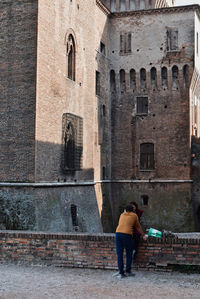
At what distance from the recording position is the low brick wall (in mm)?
8484

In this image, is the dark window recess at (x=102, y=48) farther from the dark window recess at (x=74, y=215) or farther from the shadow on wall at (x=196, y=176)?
the dark window recess at (x=74, y=215)

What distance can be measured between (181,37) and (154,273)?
18.1m

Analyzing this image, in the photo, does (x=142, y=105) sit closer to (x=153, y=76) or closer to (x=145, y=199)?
(x=153, y=76)

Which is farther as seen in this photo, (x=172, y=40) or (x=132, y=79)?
(x=132, y=79)

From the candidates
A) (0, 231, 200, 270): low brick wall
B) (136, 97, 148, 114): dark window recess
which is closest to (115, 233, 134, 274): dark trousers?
(0, 231, 200, 270): low brick wall

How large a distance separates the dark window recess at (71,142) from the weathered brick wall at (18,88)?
240 cm

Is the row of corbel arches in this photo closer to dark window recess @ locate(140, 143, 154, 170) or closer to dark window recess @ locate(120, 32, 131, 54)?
dark window recess @ locate(120, 32, 131, 54)

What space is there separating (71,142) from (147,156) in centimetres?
678

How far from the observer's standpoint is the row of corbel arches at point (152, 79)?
24141 mm

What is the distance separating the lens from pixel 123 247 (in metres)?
8.27

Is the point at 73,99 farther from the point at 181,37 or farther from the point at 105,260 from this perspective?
the point at 105,260

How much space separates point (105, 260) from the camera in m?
8.86

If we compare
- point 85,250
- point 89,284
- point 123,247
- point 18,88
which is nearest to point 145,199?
point 18,88

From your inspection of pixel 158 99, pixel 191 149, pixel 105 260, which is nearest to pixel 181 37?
pixel 158 99
